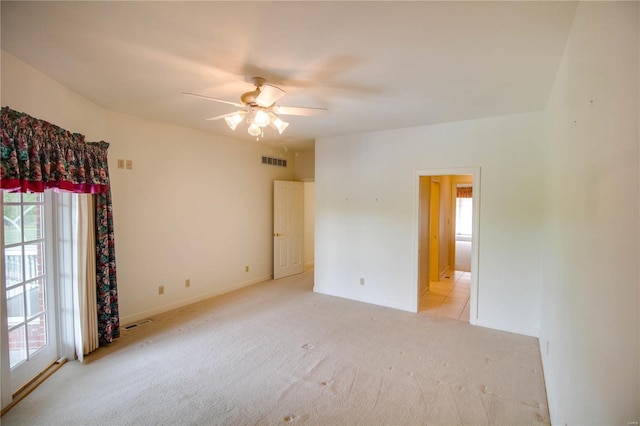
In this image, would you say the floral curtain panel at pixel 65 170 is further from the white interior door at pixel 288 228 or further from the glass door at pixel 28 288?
the white interior door at pixel 288 228

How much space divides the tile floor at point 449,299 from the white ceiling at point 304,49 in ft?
9.08

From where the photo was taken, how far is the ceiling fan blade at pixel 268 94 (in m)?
2.35

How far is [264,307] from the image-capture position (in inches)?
180

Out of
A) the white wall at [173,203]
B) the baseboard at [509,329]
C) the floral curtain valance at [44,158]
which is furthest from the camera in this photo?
the baseboard at [509,329]

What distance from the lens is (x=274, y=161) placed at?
625cm

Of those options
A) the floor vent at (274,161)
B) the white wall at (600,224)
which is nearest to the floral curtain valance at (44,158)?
the floor vent at (274,161)

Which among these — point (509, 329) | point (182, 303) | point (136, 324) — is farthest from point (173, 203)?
point (509, 329)

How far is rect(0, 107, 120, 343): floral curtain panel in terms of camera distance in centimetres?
217

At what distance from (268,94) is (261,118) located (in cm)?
26

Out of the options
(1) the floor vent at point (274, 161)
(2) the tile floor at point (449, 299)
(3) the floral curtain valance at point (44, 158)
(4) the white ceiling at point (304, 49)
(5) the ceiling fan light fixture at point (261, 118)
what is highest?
(4) the white ceiling at point (304, 49)

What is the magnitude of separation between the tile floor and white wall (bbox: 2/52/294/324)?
307 cm

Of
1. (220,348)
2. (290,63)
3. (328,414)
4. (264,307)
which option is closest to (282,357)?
(220,348)

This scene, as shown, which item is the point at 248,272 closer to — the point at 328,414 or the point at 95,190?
the point at 95,190

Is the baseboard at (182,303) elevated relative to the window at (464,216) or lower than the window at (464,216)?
lower
